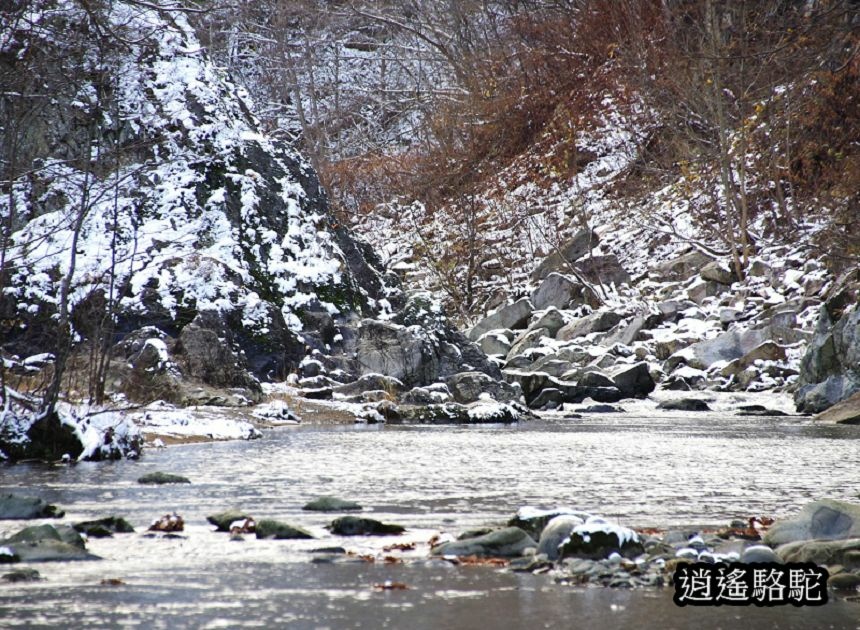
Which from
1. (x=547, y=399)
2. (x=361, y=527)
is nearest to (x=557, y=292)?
A: (x=547, y=399)

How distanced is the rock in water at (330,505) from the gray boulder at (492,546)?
157cm

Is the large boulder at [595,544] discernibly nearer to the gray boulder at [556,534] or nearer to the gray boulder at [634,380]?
the gray boulder at [556,534]

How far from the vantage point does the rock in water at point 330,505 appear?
635 centimetres

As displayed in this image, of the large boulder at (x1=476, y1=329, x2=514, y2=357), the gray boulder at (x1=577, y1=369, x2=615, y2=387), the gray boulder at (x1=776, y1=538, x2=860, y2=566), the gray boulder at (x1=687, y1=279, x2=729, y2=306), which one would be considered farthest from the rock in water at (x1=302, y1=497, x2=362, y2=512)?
the gray boulder at (x1=687, y1=279, x2=729, y2=306)

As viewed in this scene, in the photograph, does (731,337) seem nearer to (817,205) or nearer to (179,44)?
(817,205)

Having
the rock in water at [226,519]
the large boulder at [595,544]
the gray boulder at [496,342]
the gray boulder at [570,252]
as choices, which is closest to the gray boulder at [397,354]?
the gray boulder at [496,342]

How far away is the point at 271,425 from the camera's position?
14742 mm

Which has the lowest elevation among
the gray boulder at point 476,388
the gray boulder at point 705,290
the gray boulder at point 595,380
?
the gray boulder at point 476,388

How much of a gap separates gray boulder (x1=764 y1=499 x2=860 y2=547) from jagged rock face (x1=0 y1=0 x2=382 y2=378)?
14797mm

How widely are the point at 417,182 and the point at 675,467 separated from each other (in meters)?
27.0

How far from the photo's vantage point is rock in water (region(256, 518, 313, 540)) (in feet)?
17.4

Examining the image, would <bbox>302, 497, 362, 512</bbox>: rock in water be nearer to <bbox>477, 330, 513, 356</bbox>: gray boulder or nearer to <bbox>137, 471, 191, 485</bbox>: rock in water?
<bbox>137, 471, 191, 485</bbox>: rock in water

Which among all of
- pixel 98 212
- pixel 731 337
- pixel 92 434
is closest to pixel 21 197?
pixel 98 212

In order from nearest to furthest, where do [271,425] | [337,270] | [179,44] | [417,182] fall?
1. [271,425]
2. [337,270]
3. [179,44]
4. [417,182]
